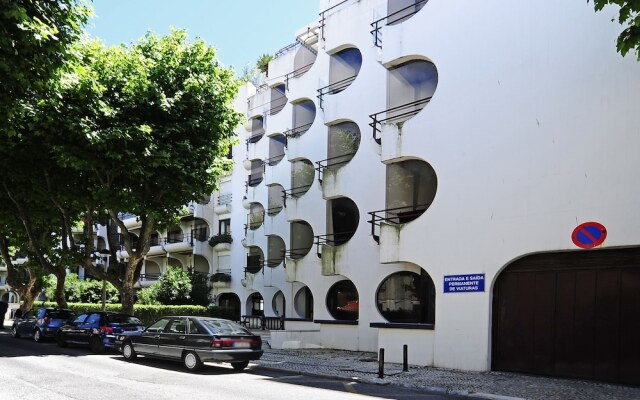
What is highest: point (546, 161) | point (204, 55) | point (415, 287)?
point (204, 55)

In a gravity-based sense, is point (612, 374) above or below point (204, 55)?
below

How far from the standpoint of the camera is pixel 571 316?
1366cm

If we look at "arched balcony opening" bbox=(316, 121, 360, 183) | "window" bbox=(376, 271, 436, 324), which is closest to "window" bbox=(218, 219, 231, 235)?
"arched balcony opening" bbox=(316, 121, 360, 183)

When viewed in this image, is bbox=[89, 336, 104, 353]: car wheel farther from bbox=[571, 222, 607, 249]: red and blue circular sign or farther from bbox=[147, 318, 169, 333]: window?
bbox=[571, 222, 607, 249]: red and blue circular sign

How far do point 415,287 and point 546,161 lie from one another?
6.60 m

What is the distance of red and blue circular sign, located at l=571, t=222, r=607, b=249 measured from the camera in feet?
42.5

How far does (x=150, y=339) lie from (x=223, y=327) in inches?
92.2

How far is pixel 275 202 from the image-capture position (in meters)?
32.0

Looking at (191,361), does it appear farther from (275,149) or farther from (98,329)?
(275,149)

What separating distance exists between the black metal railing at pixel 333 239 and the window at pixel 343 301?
170 cm

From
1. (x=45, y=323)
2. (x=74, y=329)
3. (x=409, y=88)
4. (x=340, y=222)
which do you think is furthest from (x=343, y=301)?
(x=45, y=323)

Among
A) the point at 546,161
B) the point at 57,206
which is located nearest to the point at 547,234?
the point at 546,161

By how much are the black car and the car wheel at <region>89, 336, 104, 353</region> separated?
359 cm

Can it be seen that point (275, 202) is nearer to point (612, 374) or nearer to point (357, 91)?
point (357, 91)
